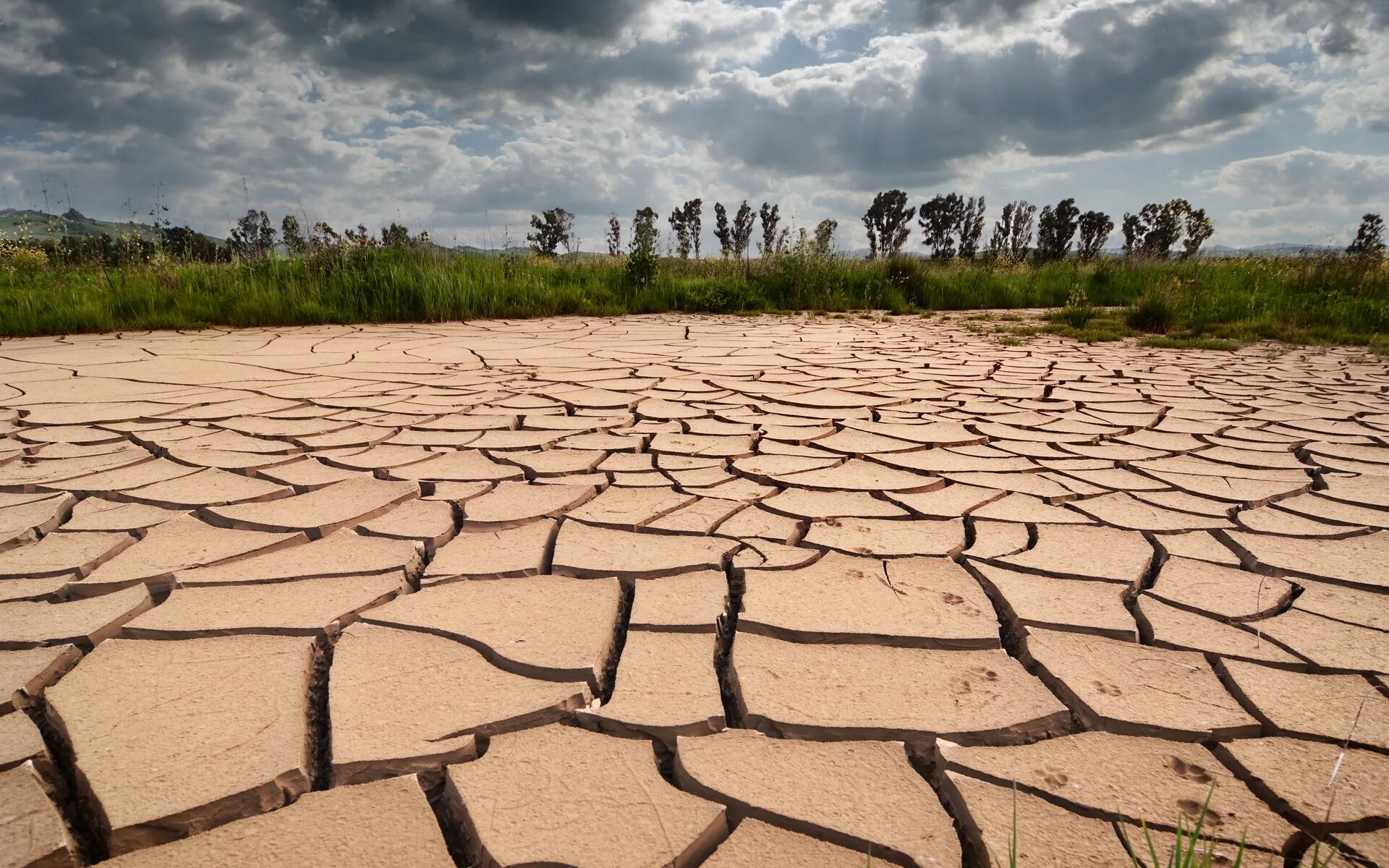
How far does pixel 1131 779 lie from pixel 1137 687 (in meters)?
0.22

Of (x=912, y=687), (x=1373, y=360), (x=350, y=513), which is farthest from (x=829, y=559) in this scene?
(x=1373, y=360)

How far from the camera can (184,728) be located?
1009 mm

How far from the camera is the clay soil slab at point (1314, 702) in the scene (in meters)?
1.02

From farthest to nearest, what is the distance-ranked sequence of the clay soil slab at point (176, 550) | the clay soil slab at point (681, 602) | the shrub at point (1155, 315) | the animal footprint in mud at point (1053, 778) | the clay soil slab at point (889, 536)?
the shrub at point (1155, 315) < the clay soil slab at point (889, 536) < the clay soil slab at point (176, 550) < the clay soil slab at point (681, 602) < the animal footprint in mud at point (1053, 778)

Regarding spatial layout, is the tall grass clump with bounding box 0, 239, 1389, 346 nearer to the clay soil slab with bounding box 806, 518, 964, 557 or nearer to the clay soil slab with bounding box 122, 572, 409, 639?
the clay soil slab with bounding box 122, 572, 409, 639

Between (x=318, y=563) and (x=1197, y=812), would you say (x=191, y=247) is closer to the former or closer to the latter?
(x=318, y=563)

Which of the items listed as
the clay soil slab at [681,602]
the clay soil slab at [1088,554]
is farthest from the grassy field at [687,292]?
the clay soil slab at [681,602]

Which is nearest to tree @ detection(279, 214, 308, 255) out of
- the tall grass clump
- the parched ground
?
the tall grass clump

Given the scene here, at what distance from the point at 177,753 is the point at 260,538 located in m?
0.75

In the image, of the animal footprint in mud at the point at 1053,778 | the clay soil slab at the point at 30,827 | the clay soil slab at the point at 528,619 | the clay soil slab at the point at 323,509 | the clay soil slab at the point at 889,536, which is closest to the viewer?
the clay soil slab at the point at 30,827

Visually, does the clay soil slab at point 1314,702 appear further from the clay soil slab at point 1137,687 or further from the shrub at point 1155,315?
the shrub at point 1155,315

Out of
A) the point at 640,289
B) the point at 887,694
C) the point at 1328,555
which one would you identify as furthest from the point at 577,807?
the point at 640,289

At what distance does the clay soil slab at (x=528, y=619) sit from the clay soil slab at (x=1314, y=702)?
97cm

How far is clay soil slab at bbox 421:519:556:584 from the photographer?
1.47 meters
